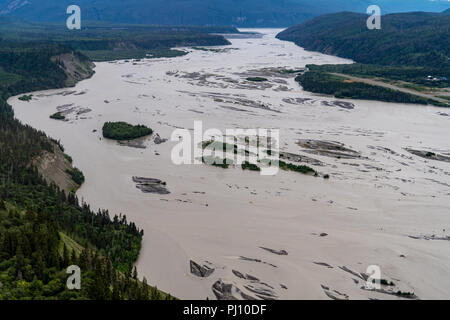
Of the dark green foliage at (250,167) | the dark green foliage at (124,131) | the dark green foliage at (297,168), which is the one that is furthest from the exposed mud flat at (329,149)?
the dark green foliage at (124,131)

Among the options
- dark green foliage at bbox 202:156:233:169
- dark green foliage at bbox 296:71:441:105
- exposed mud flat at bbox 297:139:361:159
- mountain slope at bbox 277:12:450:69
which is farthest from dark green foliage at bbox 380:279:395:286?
mountain slope at bbox 277:12:450:69

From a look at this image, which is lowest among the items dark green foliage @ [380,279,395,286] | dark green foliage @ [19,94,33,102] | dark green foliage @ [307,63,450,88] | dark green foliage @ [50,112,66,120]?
dark green foliage @ [380,279,395,286]

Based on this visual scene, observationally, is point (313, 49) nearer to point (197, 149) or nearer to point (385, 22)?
point (385, 22)

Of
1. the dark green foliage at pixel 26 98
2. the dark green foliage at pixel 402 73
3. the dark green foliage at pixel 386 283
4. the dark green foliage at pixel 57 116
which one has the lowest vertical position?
the dark green foliage at pixel 386 283

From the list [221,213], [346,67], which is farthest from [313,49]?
[221,213]

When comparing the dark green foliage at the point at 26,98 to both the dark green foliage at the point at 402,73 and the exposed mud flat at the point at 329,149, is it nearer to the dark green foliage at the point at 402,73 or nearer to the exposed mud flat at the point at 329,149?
the exposed mud flat at the point at 329,149

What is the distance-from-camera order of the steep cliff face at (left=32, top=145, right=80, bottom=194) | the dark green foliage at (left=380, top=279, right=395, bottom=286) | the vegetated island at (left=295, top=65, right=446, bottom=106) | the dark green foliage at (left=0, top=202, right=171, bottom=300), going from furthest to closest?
the vegetated island at (left=295, top=65, right=446, bottom=106) → the steep cliff face at (left=32, top=145, right=80, bottom=194) → the dark green foliage at (left=380, top=279, right=395, bottom=286) → the dark green foliage at (left=0, top=202, right=171, bottom=300)

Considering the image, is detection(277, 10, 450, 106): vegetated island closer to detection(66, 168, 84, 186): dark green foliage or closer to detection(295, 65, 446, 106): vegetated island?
detection(295, 65, 446, 106): vegetated island
